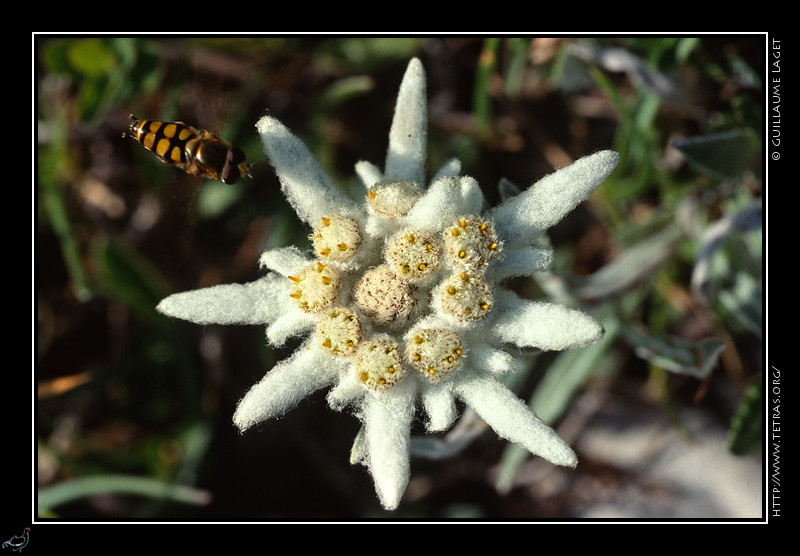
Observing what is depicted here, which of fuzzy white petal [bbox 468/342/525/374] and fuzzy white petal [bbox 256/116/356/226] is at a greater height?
fuzzy white petal [bbox 256/116/356/226]

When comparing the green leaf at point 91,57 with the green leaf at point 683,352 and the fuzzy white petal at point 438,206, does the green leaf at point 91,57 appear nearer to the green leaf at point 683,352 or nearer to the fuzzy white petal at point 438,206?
the fuzzy white petal at point 438,206

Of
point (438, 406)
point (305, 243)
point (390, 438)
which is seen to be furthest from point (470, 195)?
point (305, 243)

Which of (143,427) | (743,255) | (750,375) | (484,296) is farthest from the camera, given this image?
(143,427)

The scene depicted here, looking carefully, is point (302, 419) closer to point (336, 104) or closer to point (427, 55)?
point (336, 104)

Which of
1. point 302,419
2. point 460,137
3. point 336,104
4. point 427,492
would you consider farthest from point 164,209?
point 427,492

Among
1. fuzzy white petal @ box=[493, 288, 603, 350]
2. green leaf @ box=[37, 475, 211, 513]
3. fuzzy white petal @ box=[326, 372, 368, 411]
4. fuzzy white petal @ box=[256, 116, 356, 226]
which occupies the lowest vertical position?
green leaf @ box=[37, 475, 211, 513]

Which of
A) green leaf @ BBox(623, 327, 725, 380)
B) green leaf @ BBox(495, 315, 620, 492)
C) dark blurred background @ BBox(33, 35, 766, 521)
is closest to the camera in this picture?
green leaf @ BBox(623, 327, 725, 380)

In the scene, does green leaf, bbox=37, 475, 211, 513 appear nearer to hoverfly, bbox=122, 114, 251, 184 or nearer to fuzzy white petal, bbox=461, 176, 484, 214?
hoverfly, bbox=122, 114, 251, 184

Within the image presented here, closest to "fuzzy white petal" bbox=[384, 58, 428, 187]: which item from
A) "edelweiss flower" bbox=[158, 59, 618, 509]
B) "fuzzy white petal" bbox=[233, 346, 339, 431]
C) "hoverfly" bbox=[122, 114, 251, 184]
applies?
"edelweiss flower" bbox=[158, 59, 618, 509]
